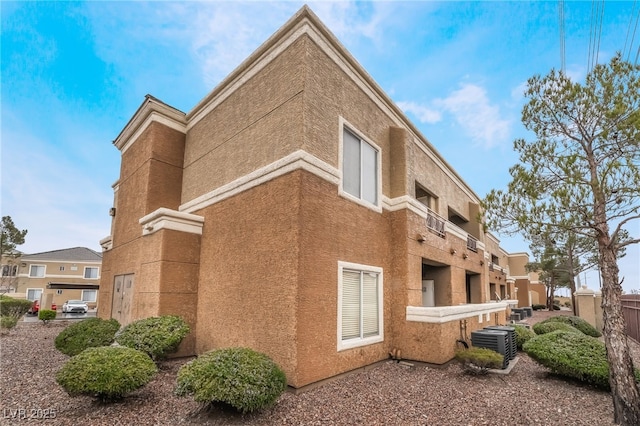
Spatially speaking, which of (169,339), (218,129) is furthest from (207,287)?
(218,129)

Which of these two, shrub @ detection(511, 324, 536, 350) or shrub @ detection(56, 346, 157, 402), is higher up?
shrub @ detection(56, 346, 157, 402)

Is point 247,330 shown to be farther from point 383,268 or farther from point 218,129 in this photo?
point 218,129

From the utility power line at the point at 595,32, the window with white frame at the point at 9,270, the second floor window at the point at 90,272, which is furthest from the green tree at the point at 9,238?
the utility power line at the point at 595,32

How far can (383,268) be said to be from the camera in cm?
945

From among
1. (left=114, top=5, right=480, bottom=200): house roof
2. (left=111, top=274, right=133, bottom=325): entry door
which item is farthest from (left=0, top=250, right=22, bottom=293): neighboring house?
(left=114, top=5, right=480, bottom=200): house roof

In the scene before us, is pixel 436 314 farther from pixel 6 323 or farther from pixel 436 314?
pixel 6 323

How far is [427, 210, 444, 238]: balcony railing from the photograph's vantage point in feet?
37.7

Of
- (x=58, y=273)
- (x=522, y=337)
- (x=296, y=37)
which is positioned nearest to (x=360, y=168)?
(x=296, y=37)

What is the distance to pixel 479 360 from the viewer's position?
7898mm

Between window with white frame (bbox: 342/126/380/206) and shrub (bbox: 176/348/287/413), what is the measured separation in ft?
15.4

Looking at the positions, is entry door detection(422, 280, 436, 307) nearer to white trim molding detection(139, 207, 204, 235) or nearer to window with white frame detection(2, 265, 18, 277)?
white trim molding detection(139, 207, 204, 235)

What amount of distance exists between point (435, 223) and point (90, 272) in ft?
157

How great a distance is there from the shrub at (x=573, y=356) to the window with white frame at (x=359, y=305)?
379 centimetres

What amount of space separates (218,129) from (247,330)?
6.21 meters
